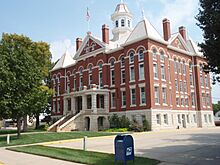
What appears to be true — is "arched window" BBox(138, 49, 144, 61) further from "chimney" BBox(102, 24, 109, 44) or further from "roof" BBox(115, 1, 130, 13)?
"roof" BBox(115, 1, 130, 13)

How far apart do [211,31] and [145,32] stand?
82.7 ft

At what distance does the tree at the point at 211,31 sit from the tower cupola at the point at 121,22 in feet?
122

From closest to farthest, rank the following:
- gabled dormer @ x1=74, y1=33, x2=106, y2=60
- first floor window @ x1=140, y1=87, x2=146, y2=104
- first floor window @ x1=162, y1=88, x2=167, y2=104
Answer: first floor window @ x1=140, y1=87, x2=146, y2=104, first floor window @ x1=162, y1=88, x2=167, y2=104, gabled dormer @ x1=74, y1=33, x2=106, y2=60

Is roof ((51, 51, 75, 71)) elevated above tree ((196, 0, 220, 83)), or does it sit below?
above

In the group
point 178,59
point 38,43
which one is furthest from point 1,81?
point 178,59

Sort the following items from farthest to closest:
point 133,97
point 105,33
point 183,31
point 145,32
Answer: point 183,31
point 105,33
point 133,97
point 145,32

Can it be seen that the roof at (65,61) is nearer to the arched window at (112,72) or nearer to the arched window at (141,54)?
the arched window at (112,72)

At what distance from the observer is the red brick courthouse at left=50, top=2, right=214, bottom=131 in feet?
116

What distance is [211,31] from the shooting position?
429 inches

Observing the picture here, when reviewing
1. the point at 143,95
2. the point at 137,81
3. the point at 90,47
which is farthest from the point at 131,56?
the point at 90,47

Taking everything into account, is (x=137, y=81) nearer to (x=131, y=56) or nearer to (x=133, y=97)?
(x=133, y=97)

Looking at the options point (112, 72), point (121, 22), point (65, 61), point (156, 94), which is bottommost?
point (156, 94)

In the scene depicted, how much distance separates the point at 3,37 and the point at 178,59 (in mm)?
26551

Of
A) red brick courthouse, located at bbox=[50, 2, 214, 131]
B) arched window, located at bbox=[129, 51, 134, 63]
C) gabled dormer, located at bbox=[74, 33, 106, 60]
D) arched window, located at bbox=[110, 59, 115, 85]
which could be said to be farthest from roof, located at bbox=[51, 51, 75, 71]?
arched window, located at bbox=[129, 51, 134, 63]
